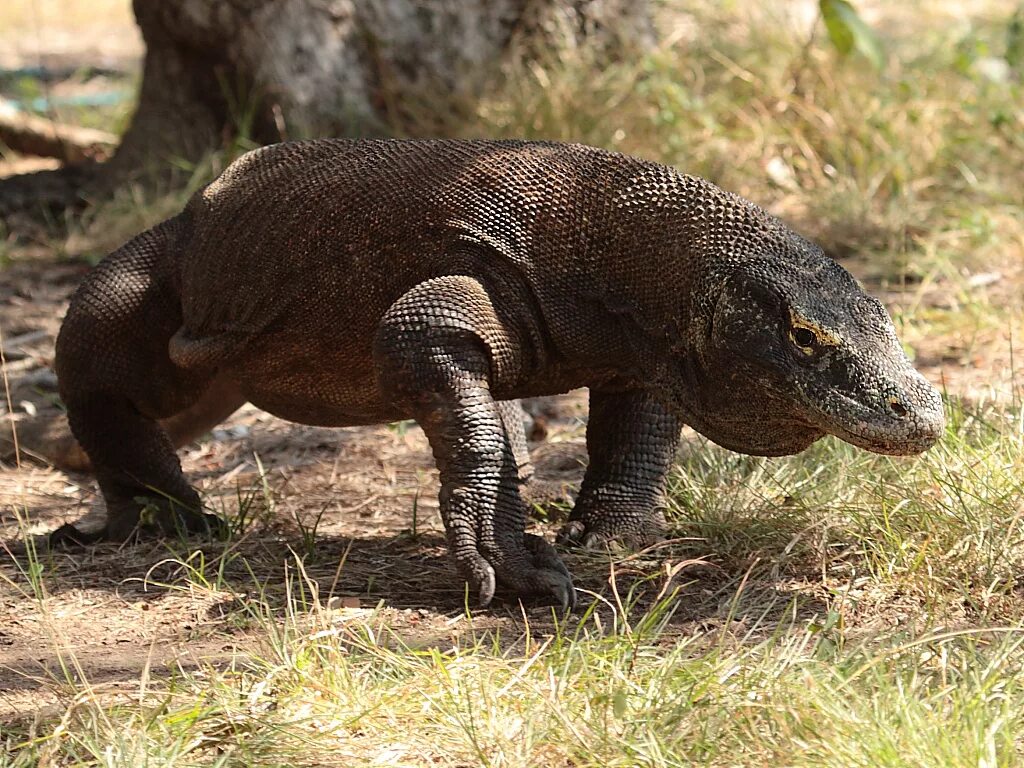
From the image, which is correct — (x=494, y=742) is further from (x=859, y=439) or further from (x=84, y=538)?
(x=84, y=538)

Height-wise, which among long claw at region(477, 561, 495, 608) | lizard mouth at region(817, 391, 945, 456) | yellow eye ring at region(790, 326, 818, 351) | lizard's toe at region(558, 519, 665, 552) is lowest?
lizard's toe at region(558, 519, 665, 552)

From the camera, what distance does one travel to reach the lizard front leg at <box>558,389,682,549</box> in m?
4.32

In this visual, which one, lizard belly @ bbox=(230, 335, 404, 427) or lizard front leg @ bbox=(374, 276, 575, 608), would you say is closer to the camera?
lizard front leg @ bbox=(374, 276, 575, 608)

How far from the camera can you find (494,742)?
2.92 m

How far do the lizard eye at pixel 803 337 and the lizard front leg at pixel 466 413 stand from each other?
76cm

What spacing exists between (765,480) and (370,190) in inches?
58.5

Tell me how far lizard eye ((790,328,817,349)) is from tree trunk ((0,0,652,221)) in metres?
4.70

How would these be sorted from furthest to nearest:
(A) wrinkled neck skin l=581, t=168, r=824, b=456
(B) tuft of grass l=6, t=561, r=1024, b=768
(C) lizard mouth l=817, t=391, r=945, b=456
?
(A) wrinkled neck skin l=581, t=168, r=824, b=456
(C) lizard mouth l=817, t=391, r=945, b=456
(B) tuft of grass l=6, t=561, r=1024, b=768

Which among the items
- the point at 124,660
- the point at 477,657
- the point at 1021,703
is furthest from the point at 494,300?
the point at 1021,703

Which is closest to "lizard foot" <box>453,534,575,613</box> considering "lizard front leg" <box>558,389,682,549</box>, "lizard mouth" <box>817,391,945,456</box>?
"lizard front leg" <box>558,389,682,549</box>

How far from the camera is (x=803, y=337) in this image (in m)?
3.47

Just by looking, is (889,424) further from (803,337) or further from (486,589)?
(486,589)

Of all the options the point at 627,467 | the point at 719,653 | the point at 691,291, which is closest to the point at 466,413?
the point at 691,291

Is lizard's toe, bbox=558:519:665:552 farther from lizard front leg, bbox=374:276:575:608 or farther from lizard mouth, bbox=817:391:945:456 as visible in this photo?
lizard mouth, bbox=817:391:945:456
